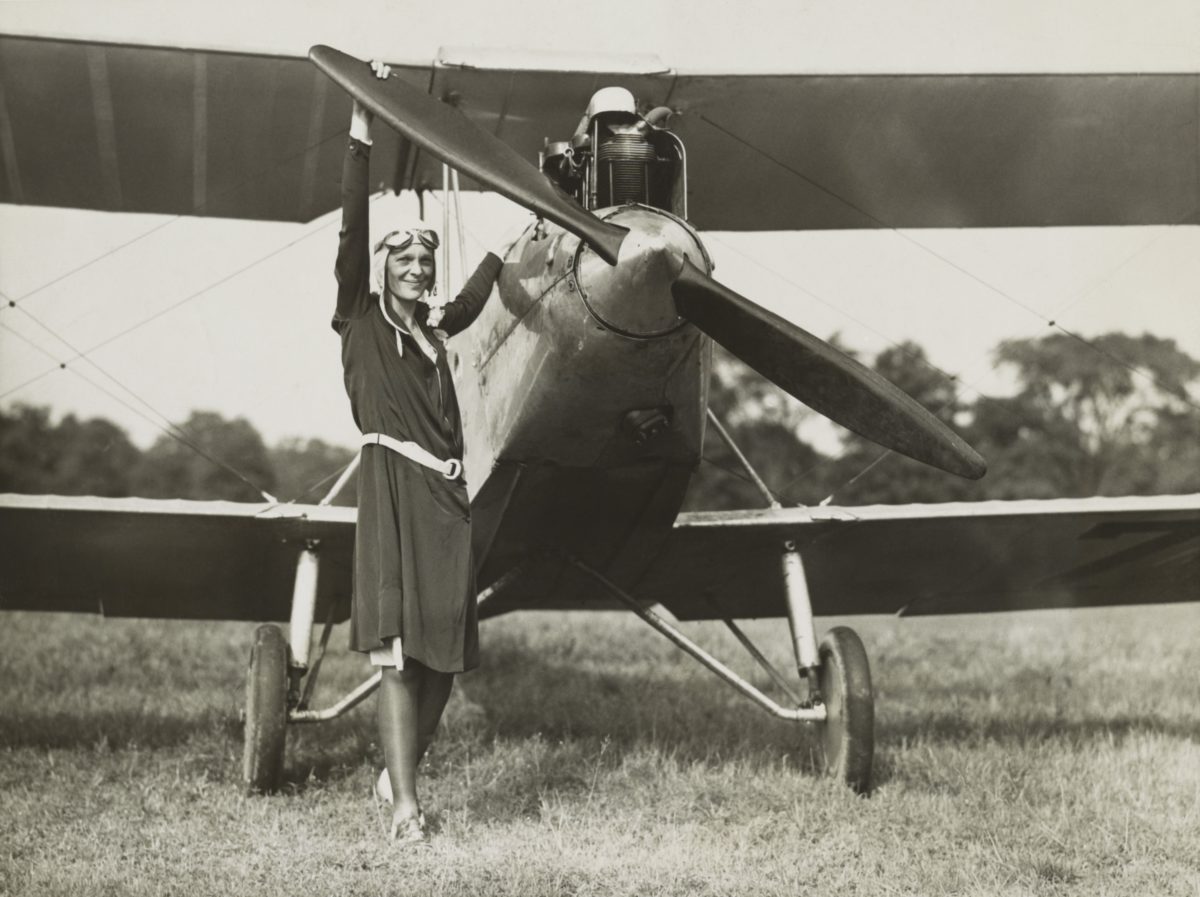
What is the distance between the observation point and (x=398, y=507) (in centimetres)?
378

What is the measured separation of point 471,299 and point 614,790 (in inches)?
75.4

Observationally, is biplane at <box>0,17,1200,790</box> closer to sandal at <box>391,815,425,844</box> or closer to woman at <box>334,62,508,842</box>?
woman at <box>334,62,508,842</box>

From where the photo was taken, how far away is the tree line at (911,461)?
92.3 ft

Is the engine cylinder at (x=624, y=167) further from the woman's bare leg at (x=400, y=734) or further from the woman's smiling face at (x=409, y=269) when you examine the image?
the woman's bare leg at (x=400, y=734)

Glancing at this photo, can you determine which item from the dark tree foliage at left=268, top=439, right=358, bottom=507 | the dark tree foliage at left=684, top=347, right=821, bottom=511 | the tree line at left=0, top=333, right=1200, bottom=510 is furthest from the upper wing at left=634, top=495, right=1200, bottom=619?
the dark tree foliage at left=268, top=439, right=358, bottom=507

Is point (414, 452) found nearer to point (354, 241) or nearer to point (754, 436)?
point (354, 241)

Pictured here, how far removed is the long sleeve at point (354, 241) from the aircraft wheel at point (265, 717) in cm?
167

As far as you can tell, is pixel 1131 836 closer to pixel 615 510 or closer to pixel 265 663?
pixel 615 510

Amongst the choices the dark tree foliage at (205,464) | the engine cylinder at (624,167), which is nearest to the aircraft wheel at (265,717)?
the engine cylinder at (624,167)

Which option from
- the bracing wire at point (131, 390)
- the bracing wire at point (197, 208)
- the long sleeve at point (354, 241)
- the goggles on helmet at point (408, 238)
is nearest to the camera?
the long sleeve at point (354, 241)

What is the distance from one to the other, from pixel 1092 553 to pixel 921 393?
82.8 ft

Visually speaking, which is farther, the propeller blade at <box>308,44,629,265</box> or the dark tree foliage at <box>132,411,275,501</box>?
the dark tree foliage at <box>132,411,275,501</box>

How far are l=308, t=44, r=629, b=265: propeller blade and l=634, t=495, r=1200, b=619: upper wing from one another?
191 cm

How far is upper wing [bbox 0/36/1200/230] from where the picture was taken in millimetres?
5461
